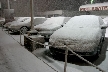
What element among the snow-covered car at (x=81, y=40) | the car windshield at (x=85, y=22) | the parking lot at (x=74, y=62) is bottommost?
the parking lot at (x=74, y=62)

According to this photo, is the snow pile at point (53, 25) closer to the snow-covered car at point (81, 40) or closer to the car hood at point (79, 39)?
the snow-covered car at point (81, 40)

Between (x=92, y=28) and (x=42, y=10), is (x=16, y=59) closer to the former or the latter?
(x=92, y=28)

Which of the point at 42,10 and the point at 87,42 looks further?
the point at 42,10

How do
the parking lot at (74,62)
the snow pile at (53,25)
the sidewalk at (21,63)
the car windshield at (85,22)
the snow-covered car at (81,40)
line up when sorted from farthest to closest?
the snow pile at (53,25), the car windshield at (85,22), the snow-covered car at (81,40), the parking lot at (74,62), the sidewalk at (21,63)

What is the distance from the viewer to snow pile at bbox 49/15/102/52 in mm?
4953

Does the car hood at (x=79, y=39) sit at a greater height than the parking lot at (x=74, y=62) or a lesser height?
greater

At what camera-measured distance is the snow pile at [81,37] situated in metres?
4.95

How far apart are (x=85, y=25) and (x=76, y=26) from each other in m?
0.37

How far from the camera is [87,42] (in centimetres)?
498

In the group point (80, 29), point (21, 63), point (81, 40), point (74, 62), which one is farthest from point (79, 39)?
point (21, 63)

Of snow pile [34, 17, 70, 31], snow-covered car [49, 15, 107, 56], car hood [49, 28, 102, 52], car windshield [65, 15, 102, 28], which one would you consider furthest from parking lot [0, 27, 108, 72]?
snow pile [34, 17, 70, 31]

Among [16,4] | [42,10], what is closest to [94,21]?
[42,10]

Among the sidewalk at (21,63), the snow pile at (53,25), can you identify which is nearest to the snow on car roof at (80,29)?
the sidewalk at (21,63)

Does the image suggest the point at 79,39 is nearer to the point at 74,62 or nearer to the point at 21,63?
the point at 74,62
